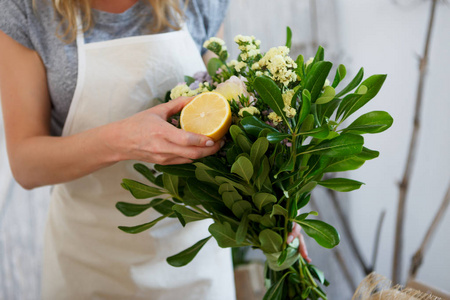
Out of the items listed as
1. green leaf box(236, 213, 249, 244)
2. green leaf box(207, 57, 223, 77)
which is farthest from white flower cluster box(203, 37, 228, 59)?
green leaf box(236, 213, 249, 244)

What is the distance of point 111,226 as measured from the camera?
1008mm

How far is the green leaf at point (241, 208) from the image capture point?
67cm

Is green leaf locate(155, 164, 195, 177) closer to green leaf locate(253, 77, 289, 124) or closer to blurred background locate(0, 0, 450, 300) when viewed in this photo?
green leaf locate(253, 77, 289, 124)

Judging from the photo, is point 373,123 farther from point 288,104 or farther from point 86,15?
point 86,15

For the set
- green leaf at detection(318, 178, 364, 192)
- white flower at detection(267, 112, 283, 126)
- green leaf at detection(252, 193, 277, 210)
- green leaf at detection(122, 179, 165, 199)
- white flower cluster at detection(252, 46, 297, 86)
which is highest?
white flower cluster at detection(252, 46, 297, 86)

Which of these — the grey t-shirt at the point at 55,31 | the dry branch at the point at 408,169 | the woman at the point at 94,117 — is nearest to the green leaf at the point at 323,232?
the woman at the point at 94,117

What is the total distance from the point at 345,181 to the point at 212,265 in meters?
0.49

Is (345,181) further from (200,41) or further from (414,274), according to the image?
(414,274)

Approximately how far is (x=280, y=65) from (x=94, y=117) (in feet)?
1.70

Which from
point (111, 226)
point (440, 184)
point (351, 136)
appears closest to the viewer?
point (351, 136)

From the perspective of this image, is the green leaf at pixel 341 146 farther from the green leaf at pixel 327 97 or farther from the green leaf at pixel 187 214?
the green leaf at pixel 187 214

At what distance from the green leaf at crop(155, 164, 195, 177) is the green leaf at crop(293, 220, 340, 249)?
0.67 feet

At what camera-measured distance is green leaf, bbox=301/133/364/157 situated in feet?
1.88

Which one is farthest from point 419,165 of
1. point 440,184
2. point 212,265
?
point 212,265
